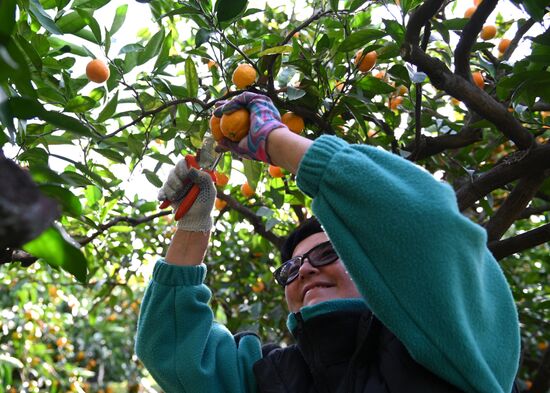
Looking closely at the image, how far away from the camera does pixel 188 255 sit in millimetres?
1471

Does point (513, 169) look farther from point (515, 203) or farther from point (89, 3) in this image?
point (89, 3)

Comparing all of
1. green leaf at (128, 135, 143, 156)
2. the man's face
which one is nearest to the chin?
the man's face

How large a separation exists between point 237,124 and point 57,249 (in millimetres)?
578

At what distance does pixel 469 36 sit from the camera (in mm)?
1695

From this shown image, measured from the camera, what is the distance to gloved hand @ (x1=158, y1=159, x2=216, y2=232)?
142cm

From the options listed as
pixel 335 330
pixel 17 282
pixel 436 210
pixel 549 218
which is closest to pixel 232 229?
pixel 549 218

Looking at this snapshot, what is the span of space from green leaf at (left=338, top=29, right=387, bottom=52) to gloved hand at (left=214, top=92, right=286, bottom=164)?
49 cm

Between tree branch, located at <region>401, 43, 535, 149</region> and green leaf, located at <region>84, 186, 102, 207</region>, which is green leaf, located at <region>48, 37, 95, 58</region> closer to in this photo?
green leaf, located at <region>84, 186, 102, 207</region>

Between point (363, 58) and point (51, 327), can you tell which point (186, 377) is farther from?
point (51, 327)

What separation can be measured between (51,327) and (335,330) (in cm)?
408

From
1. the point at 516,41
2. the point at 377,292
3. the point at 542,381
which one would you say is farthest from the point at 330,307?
the point at 542,381

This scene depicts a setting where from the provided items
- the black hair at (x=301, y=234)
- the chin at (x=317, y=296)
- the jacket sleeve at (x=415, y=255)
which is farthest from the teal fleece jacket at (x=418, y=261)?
the black hair at (x=301, y=234)

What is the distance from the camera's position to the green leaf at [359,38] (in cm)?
169

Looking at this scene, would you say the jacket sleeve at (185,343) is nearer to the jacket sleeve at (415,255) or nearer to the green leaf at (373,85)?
the jacket sleeve at (415,255)
